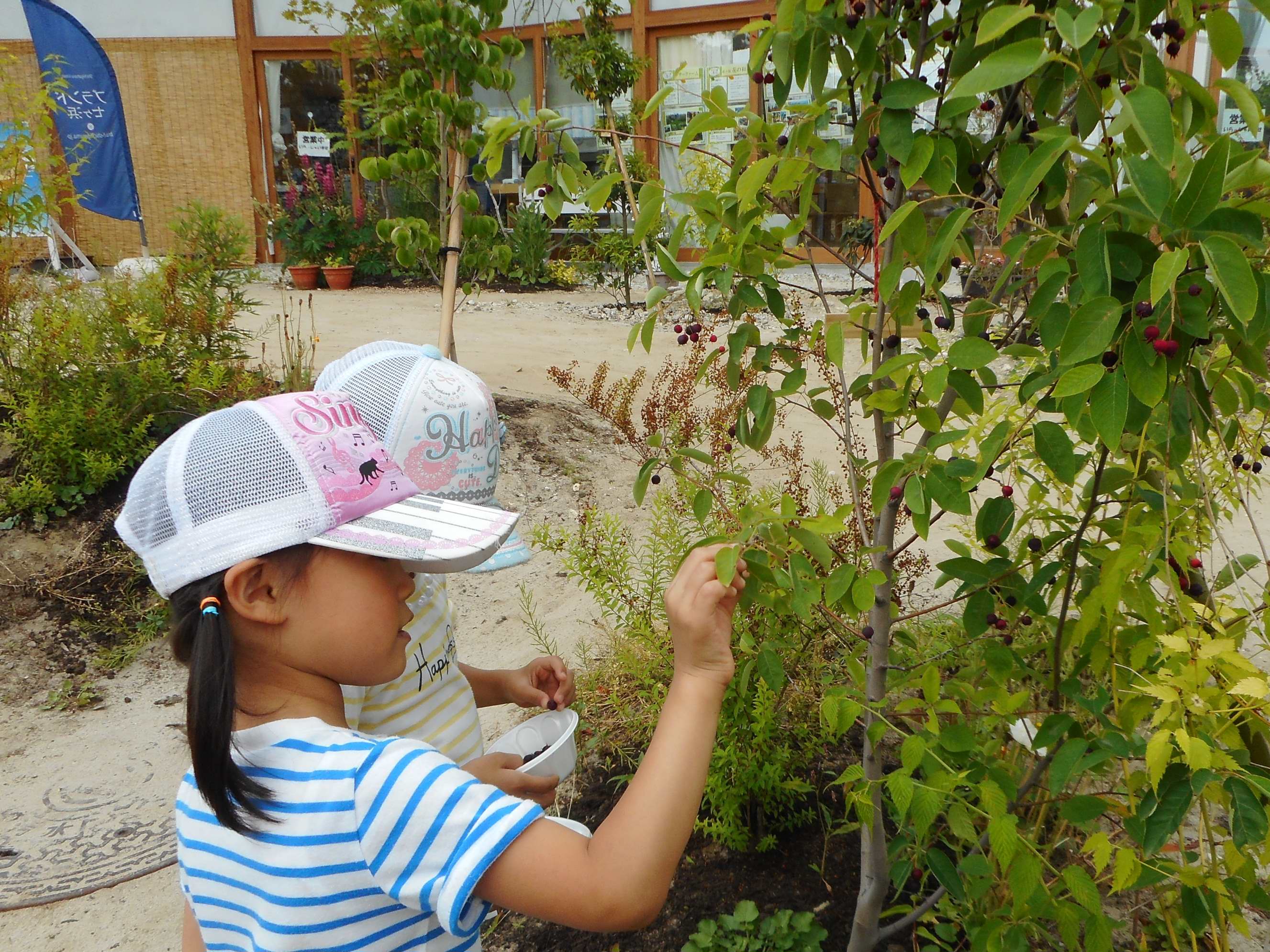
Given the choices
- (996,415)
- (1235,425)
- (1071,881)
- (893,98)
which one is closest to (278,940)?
(1071,881)

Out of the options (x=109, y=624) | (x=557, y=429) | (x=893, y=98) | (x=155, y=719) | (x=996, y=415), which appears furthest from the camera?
(x=557, y=429)

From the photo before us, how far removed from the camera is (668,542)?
8.29 ft

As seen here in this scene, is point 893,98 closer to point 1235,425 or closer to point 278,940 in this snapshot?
point 1235,425

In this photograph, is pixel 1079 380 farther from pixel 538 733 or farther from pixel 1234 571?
pixel 538 733

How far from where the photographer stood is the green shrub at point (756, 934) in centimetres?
193

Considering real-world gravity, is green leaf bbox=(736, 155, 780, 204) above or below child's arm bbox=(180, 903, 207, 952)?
above

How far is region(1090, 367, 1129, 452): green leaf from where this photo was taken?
100 cm

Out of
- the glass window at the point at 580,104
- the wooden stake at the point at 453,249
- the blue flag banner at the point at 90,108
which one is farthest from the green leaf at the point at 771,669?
the glass window at the point at 580,104

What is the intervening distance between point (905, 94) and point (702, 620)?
2.38 ft

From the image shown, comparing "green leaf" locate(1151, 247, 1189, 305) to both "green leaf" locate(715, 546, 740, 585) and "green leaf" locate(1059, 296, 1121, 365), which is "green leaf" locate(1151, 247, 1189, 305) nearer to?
"green leaf" locate(1059, 296, 1121, 365)

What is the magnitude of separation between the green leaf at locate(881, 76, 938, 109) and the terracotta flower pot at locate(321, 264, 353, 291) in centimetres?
1076

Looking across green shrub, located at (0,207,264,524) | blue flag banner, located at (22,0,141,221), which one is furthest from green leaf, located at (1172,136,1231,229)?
blue flag banner, located at (22,0,141,221)

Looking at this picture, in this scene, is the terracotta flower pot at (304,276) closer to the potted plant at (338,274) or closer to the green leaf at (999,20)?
the potted plant at (338,274)

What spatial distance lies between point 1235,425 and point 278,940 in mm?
1469
